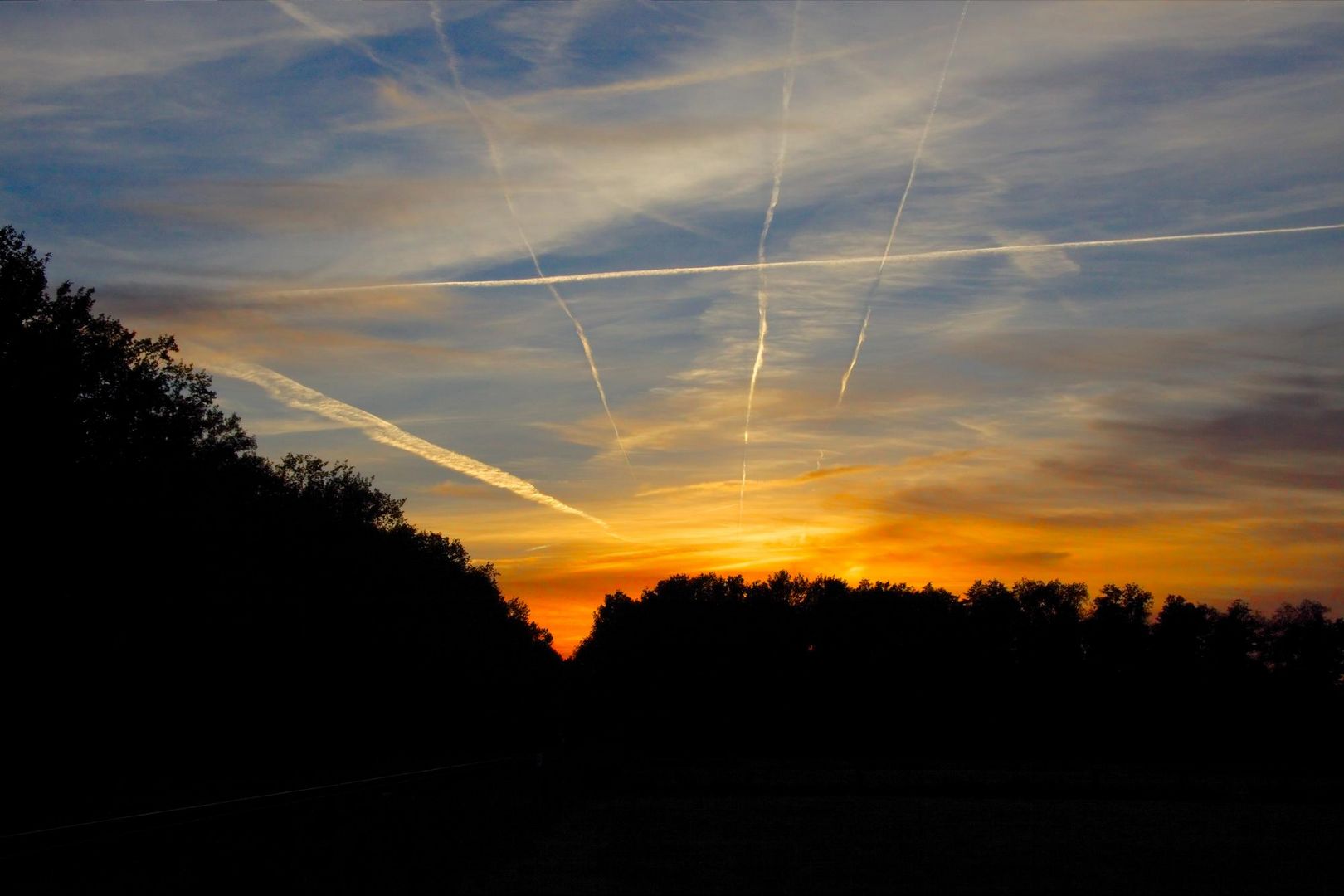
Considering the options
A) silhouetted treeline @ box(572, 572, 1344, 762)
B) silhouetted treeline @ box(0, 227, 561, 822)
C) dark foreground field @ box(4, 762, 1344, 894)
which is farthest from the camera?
silhouetted treeline @ box(572, 572, 1344, 762)

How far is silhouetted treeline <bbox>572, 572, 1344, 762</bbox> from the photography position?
142 m

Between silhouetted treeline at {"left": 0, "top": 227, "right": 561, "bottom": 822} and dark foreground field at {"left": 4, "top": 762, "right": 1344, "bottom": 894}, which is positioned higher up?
silhouetted treeline at {"left": 0, "top": 227, "right": 561, "bottom": 822}

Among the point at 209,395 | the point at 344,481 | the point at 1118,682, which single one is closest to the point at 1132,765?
the point at 1118,682

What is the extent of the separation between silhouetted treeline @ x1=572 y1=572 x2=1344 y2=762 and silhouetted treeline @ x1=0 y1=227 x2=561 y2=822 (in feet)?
216

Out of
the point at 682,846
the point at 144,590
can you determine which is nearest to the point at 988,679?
the point at 144,590

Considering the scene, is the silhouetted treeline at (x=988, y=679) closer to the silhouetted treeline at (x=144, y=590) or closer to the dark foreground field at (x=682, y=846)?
the silhouetted treeline at (x=144, y=590)

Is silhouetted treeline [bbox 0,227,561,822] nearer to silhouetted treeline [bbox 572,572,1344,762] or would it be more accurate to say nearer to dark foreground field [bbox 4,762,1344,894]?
dark foreground field [bbox 4,762,1344,894]

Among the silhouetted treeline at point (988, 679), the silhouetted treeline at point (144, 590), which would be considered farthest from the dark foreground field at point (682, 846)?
the silhouetted treeline at point (988, 679)

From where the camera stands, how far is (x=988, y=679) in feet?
526

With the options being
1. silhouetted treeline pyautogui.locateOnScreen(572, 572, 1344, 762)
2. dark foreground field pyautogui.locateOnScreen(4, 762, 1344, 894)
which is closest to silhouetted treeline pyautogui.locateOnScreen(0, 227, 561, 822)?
dark foreground field pyautogui.locateOnScreen(4, 762, 1344, 894)

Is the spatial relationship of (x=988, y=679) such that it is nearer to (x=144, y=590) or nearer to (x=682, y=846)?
(x=144, y=590)

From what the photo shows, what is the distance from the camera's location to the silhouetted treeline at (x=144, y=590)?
48.5 meters

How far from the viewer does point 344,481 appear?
111625 millimetres

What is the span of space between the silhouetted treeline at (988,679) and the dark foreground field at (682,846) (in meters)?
89.7
